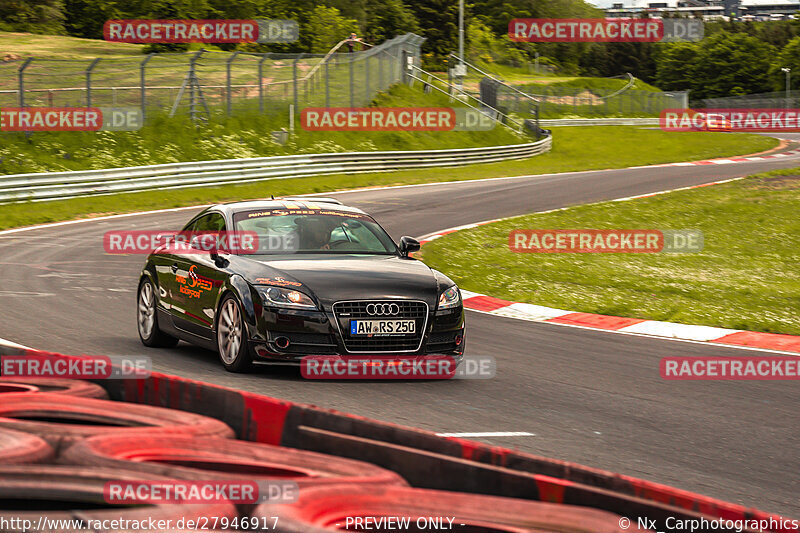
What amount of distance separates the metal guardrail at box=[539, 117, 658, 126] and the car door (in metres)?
64.4

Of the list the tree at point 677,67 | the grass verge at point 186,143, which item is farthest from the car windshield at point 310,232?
the tree at point 677,67

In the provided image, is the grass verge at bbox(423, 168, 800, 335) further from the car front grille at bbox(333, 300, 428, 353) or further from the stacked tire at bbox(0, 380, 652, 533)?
the stacked tire at bbox(0, 380, 652, 533)

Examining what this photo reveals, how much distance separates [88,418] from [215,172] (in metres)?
27.1

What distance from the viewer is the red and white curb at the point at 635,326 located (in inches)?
468

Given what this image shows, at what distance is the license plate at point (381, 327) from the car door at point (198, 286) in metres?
1.39

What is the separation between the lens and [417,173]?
3803 cm

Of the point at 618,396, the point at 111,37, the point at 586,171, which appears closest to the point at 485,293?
the point at 618,396

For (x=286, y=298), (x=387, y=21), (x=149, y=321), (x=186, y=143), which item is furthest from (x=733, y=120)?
(x=286, y=298)

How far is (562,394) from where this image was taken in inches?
337

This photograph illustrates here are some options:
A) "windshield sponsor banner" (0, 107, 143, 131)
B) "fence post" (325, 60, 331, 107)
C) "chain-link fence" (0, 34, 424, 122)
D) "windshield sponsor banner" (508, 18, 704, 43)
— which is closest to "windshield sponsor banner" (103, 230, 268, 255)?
"chain-link fence" (0, 34, 424, 122)

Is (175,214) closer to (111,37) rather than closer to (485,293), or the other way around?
(485,293)

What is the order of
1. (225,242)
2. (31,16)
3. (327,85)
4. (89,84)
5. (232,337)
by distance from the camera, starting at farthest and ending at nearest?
(31,16) < (327,85) < (89,84) < (225,242) < (232,337)

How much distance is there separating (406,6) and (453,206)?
81.4 m

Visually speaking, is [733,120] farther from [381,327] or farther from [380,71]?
[381,327]
